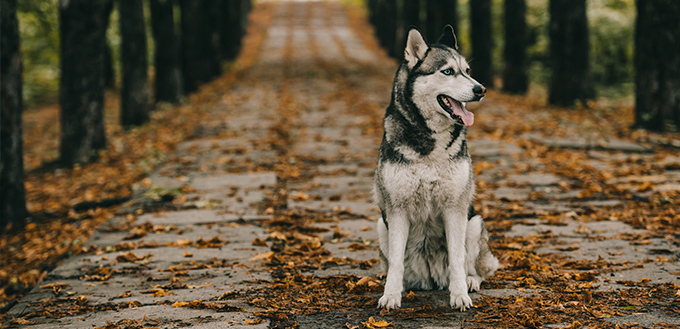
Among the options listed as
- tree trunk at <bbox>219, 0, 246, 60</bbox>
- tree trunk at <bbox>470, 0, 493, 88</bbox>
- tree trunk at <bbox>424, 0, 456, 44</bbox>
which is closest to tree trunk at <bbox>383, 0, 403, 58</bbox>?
tree trunk at <bbox>424, 0, 456, 44</bbox>

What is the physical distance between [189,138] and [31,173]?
2.87 m

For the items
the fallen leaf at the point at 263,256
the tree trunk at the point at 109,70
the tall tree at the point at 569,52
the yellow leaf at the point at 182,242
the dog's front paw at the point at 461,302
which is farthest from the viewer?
the tree trunk at the point at 109,70

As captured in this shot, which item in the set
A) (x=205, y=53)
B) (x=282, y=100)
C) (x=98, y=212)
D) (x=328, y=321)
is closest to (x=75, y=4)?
A: (x=98, y=212)

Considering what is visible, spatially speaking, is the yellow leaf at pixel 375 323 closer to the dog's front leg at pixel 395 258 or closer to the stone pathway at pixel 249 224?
the stone pathway at pixel 249 224

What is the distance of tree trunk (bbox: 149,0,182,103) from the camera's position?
1538 centimetres

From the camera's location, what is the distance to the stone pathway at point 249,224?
13.9 feet

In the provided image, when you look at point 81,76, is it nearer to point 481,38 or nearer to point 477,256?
point 477,256

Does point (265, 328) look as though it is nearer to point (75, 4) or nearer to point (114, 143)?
point (75, 4)

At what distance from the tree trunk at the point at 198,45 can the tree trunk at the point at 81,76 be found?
8.91 m

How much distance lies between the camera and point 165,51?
15.8 meters

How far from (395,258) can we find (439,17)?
16720 mm

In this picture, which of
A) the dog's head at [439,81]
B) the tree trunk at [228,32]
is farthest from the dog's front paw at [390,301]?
the tree trunk at [228,32]

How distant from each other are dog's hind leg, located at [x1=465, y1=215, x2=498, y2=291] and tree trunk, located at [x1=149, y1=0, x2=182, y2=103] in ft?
43.3

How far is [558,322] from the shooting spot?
3.69 meters
